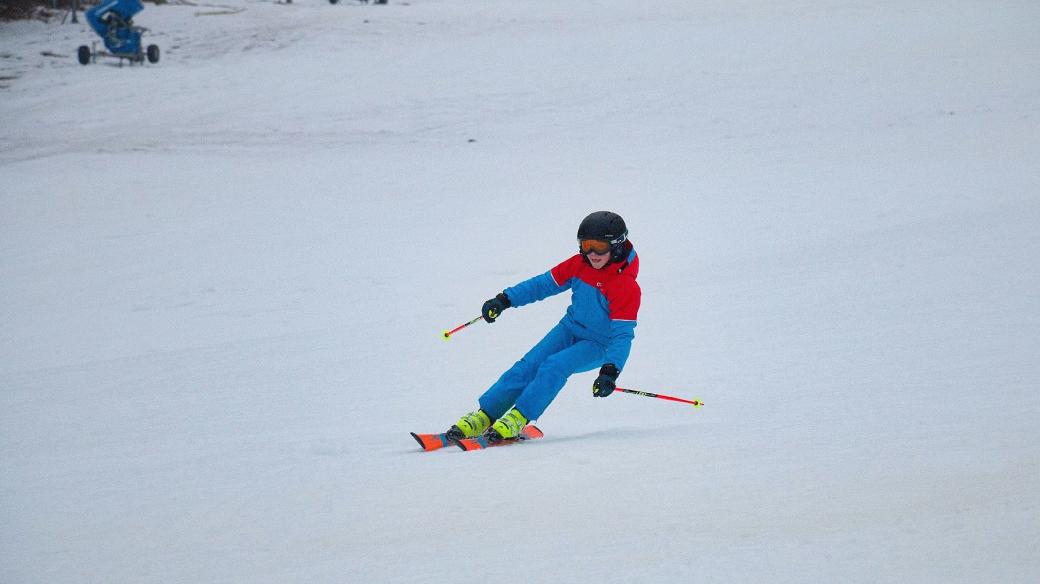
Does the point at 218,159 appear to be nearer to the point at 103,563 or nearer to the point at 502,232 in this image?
the point at 502,232

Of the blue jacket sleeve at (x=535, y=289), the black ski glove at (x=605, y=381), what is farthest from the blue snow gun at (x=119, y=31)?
the black ski glove at (x=605, y=381)

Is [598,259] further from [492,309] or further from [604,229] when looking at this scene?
[492,309]

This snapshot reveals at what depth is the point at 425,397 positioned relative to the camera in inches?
237

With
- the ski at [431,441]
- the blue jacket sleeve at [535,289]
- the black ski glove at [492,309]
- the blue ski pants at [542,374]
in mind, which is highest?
the blue jacket sleeve at [535,289]

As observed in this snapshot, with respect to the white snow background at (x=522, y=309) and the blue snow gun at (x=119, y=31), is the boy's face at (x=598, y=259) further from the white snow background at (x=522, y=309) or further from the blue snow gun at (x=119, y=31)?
the blue snow gun at (x=119, y=31)

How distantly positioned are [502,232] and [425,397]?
5098 mm

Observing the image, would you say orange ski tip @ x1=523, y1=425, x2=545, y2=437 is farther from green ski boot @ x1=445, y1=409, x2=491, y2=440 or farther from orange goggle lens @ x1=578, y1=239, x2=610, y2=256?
orange goggle lens @ x1=578, y1=239, x2=610, y2=256

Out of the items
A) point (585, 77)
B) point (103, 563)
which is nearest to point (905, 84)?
point (585, 77)

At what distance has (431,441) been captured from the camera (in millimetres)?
4562

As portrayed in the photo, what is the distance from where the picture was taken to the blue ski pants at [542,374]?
184 inches

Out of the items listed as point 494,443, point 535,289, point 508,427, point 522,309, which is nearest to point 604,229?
point 535,289

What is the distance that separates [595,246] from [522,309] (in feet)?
13.2

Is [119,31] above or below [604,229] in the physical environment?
above

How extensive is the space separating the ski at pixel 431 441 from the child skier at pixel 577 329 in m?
0.05
